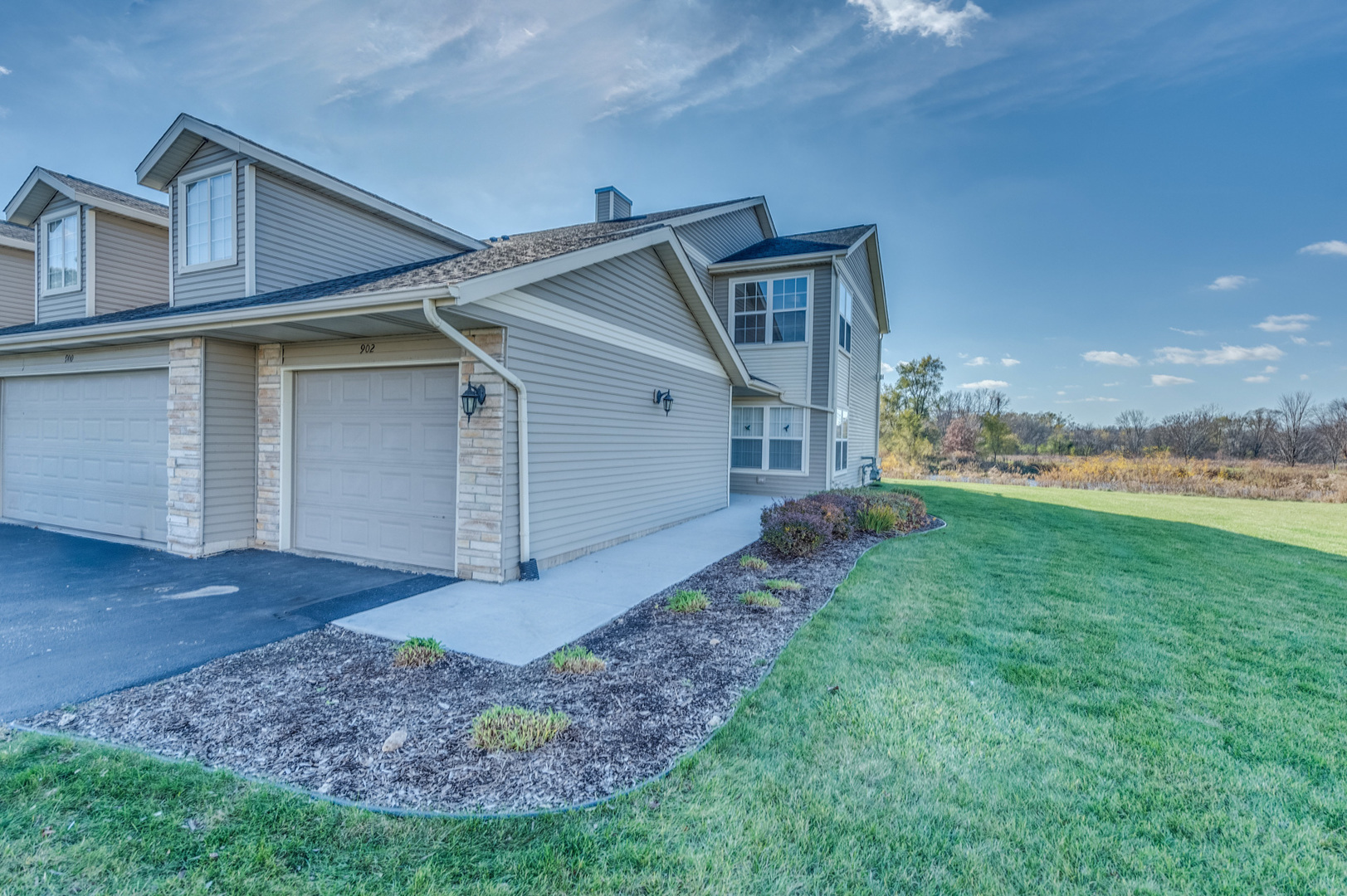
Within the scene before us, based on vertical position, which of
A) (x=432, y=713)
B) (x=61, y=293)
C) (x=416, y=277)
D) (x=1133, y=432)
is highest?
(x=61, y=293)

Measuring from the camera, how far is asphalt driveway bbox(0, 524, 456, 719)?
12.2ft

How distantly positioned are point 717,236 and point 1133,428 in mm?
34131

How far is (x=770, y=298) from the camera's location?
1365cm

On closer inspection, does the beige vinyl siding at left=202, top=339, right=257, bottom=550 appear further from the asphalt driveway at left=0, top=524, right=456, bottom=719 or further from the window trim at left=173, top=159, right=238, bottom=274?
the window trim at left=173, top=159, right=238, bottom=274

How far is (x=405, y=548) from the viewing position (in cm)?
640

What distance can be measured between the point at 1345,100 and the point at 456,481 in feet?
62.3

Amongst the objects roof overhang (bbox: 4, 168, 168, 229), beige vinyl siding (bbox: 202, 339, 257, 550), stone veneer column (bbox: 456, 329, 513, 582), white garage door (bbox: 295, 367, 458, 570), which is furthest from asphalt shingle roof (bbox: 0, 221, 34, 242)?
stone veneer column (bbox: 456, 329, 513, 582)

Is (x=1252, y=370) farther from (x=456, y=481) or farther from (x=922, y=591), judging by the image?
(x=456, y=481)

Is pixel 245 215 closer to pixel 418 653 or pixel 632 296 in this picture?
pixel 632 296

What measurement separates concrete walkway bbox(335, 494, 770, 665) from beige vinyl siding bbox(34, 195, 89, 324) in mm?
9701

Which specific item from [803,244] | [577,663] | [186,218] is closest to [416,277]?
[577,663]

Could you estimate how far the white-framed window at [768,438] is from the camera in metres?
13.4

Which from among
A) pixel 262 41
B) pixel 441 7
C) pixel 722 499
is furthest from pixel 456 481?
pixel 262 41

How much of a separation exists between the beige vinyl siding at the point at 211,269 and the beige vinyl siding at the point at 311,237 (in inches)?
8.8
